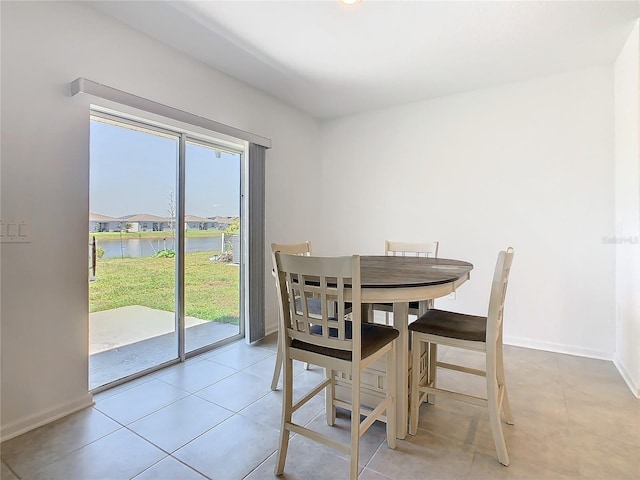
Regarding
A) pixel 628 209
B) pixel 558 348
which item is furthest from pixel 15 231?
pixel 558 348

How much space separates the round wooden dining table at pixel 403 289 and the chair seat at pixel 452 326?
113 millimetres

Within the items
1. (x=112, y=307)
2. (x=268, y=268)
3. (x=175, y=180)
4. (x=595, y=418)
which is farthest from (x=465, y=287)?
(x=112, y=307)

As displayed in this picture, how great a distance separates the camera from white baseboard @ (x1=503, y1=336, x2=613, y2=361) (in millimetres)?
2846

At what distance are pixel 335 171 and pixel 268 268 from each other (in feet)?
5.05

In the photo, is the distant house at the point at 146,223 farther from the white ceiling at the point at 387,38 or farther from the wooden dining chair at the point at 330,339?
the wooden dining chair at the point at 330,339

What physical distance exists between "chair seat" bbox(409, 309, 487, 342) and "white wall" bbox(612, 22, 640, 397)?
137cm

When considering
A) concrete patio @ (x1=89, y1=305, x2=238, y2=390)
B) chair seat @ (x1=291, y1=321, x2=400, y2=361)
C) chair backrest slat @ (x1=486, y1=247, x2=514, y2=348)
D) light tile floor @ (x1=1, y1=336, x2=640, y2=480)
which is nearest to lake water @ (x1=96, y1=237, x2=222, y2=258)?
concrete patio @ (x1=89, y1=305, x2=238, y2=390)

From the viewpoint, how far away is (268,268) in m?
3.48

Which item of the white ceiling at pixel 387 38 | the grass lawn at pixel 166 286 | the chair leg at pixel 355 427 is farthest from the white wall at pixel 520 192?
the chair leg at pixel 355 427

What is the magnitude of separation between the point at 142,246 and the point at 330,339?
1837 mm

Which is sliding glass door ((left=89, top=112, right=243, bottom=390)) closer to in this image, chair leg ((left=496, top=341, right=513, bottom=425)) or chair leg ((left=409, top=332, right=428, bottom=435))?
chair leg ((left=409, top=332, right=428, bottom=435))

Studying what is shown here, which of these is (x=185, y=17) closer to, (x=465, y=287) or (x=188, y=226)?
(x=188, y=226)

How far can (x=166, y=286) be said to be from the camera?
108 inches

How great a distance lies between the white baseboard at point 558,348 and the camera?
9.34ft
